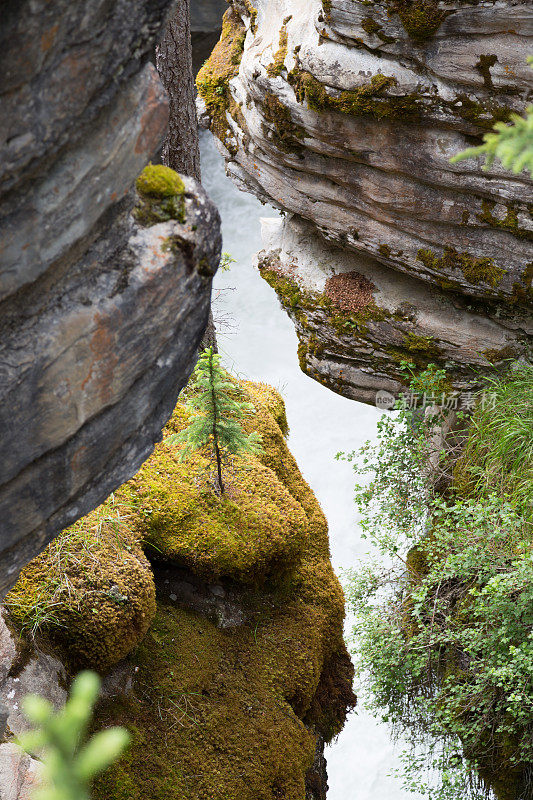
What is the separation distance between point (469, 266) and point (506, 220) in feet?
1.70

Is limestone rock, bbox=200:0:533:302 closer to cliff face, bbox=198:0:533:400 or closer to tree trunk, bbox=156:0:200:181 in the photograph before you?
cliff face, bbox=198:0:533:400

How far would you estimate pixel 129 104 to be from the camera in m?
2.36

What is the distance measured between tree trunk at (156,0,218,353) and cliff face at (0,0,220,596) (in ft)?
15.0

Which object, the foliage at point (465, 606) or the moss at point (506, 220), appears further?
the moss at point (506, 220)

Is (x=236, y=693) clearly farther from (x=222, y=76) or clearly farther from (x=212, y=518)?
(x=222, y=76)

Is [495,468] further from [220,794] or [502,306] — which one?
[220,794]

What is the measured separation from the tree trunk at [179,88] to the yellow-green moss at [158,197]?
4545 millimetres

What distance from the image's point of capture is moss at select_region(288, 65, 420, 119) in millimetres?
5523

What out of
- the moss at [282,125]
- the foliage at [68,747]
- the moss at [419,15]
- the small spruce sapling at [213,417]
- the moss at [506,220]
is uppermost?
the moss at [419,15]

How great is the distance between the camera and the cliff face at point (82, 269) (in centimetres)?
204

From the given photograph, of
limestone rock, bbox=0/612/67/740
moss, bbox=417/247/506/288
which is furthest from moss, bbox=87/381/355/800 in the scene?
moss, bbox=417/247/506/288

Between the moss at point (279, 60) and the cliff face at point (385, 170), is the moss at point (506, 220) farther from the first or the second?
the moss at point (279, 60)

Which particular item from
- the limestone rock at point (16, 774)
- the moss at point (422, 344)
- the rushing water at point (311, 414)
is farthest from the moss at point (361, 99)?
the rushing water at point (311, 414)

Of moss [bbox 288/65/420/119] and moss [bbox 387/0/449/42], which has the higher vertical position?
moss [bbox 387/0/449/42]
